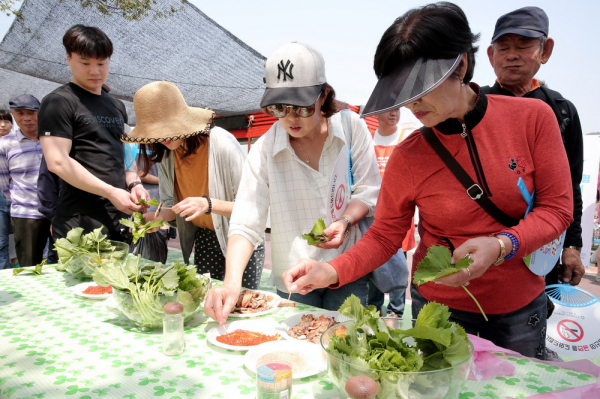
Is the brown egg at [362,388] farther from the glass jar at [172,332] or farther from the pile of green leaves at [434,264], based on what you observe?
the glass jar at [172,332]

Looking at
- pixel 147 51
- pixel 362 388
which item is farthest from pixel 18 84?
pixel 362 388

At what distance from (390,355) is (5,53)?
8.55 m

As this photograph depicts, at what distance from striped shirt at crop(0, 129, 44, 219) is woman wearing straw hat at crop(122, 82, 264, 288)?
2.14 m

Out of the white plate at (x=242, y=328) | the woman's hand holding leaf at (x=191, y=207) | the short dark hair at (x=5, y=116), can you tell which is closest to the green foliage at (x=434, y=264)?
the white plate at (x=242, y=328)

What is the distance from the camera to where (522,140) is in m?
1.34

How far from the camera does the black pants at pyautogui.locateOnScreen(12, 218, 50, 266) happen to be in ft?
12.7

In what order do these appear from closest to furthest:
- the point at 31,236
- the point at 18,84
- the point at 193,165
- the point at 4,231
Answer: the point at 193,165, the point at 31,236, the point at 4,231, the point at 18,84

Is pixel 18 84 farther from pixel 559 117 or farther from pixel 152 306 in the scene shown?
pixel 559 117

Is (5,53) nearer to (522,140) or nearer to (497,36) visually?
(497,36)

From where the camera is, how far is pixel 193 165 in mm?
2482

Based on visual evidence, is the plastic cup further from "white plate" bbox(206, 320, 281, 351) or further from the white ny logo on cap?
the white ny logo on cap

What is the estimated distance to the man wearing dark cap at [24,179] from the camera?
3943mm

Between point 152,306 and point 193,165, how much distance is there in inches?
47.2

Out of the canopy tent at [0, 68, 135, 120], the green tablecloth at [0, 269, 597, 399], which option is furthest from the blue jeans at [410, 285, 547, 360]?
the canopy tent at [0, 68, 135, 120]
